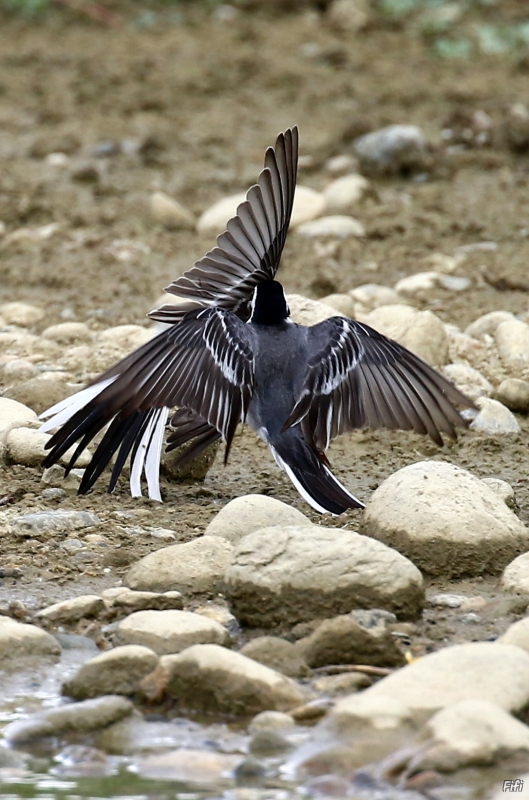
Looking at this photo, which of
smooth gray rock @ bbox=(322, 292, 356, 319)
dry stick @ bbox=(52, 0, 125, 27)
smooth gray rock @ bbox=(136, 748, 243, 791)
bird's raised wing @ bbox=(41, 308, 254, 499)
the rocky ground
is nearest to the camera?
smooth gray rock @ bbox=(136, 748, 243, 791)

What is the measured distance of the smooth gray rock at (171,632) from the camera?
14.5 ft

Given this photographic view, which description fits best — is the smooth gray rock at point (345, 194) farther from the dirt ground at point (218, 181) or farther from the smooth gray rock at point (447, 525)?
the smooth gray rock at point (447, 525)

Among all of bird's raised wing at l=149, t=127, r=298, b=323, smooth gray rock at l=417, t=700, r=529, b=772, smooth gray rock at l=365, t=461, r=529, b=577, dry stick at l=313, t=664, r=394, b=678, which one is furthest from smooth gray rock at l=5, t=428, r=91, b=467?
smooth gray rock at l=417, t=700, r=529, b=772

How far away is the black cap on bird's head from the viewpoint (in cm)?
603

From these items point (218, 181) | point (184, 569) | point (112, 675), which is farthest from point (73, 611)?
point (218, 181)

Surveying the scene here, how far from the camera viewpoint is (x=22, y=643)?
4488 mm

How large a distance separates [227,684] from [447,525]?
134cm

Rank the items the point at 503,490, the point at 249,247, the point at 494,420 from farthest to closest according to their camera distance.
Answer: the point at 494,420, the point at 249,247, the point at 503,490

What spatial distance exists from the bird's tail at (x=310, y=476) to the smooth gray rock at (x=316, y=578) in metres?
1.03

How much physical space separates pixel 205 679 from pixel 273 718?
0.26 metres

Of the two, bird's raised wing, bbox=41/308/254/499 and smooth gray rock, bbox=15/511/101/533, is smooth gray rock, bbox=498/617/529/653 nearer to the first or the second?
bird's raised wing, bbox=41/308/254/499

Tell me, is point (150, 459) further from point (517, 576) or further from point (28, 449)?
point (517, 576)

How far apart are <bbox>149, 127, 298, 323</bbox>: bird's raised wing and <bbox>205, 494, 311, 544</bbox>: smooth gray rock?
1.33 meters

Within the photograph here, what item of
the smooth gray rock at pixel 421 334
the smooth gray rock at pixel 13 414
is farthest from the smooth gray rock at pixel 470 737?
the smooth gray rock at pixel 421 334
